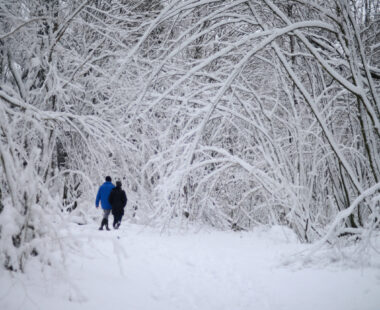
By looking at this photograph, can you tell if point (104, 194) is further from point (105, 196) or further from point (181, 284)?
point (181, 284)

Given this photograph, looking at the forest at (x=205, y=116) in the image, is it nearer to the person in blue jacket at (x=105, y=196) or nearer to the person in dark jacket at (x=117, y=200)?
the person in blue jacket at (x=105, y=196)

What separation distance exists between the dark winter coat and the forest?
1.69ft

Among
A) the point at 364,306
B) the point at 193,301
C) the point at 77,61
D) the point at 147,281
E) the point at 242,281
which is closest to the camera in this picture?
the point at 364,306

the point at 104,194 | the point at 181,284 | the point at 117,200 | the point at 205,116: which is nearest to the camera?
the point at 205,116

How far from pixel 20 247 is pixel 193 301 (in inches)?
68.5

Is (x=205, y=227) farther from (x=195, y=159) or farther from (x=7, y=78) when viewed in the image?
(x=7, y=78)

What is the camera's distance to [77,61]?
8.83 m

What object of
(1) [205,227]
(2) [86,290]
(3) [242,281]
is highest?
(2) [86,290]

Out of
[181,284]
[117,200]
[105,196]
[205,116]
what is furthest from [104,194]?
[205,116]

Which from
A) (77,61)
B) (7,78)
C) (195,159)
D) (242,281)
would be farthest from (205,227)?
(7,78)

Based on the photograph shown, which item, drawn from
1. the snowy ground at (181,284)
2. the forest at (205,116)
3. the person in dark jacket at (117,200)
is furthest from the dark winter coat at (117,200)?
the snowy ground at (181,284)

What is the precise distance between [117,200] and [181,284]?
15.4 feet

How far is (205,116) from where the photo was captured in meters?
3.18

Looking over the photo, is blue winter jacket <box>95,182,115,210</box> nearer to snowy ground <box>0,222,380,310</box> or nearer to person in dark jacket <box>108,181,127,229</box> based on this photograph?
person in dark jacket <box>108,181,127,229</box>
